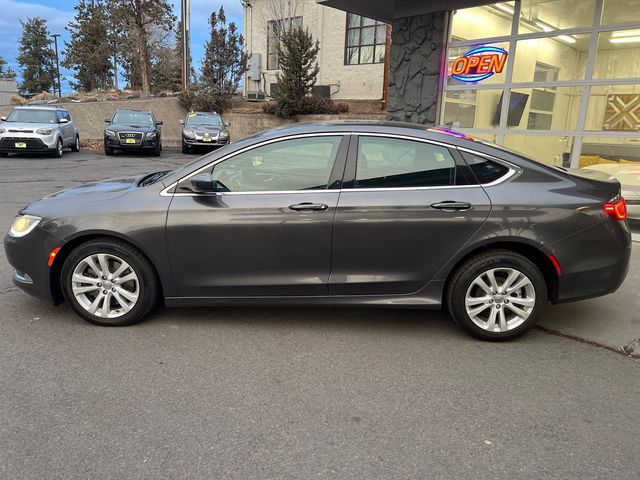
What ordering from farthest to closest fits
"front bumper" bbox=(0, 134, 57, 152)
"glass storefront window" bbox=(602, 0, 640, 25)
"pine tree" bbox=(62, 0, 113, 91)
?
"pine tree" bbox=(62, 0, 113, 91)
"front bumper" bbox=(0, 134, 57, 152)
"glass storefront window" bbox=(602, 0, 640, 25)

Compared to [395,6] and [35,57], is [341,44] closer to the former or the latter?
[395,6]

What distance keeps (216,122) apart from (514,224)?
1744cm

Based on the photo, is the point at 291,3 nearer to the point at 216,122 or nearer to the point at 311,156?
the point at 216,122

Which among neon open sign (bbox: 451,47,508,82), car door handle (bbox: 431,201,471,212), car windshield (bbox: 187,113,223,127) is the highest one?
neon open sign (bbox: 451,47,508,82)

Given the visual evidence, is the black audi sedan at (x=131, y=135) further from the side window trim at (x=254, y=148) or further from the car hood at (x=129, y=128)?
the side window trim at (x=254, y=148)

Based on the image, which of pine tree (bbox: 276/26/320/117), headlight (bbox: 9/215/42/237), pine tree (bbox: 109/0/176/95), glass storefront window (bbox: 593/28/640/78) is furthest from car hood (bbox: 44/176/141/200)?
pine tree (bbox: 109/0/176/95)

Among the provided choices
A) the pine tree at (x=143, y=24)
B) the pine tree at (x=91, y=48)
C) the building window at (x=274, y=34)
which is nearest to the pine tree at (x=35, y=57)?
the pine tree at (x=91, y=48)

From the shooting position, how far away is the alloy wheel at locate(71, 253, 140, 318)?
3.78 metres

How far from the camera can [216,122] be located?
64.0 ft

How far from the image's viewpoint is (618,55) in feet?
24.7

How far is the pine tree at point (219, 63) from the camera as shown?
930 inches

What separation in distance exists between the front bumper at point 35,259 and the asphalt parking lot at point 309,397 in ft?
0.97

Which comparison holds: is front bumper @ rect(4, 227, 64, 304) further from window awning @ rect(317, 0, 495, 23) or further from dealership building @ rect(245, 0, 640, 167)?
window awning @ rect(317, 0, 495, 23)

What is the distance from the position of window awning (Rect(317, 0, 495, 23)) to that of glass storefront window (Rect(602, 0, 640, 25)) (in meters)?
1.86
